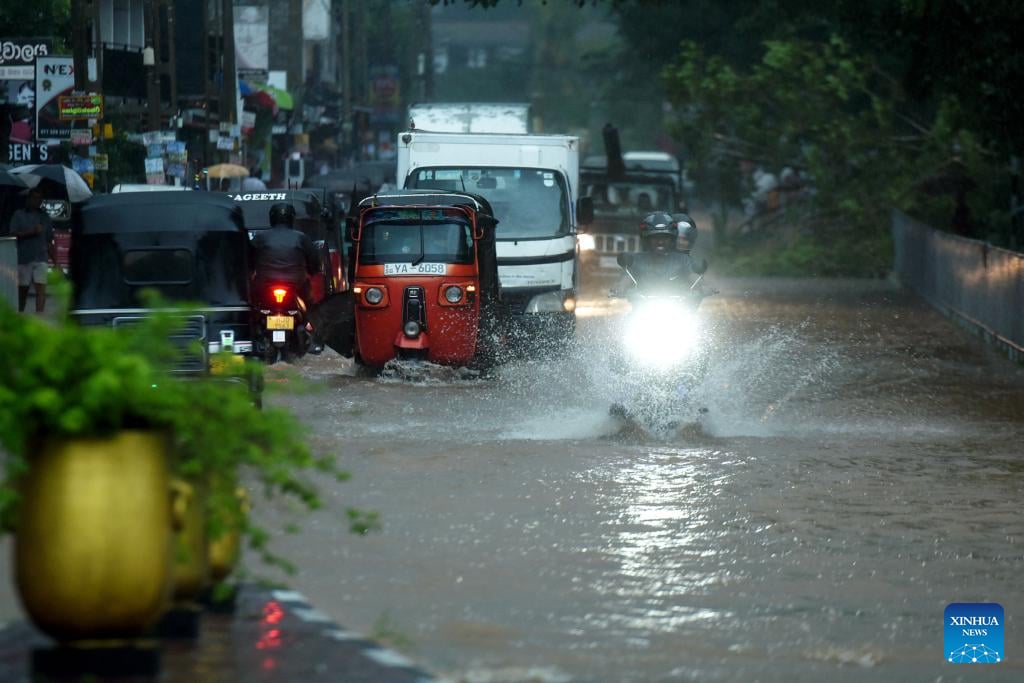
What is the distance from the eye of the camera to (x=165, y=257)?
15.7 m

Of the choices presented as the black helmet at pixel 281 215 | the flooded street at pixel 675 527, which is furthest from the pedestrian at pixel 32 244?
the flooded street at pixel 675 527

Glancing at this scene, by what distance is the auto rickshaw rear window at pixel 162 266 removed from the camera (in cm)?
1563

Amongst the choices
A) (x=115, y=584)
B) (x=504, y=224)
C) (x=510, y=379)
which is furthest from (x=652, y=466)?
(x=504, y=224)

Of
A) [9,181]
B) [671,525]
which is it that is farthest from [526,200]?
[671,525]

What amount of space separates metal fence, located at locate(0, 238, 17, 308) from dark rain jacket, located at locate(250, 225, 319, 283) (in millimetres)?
4162

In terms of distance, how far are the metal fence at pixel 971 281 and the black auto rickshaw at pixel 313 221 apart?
800 cm

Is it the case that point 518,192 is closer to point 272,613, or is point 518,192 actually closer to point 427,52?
point 272,613

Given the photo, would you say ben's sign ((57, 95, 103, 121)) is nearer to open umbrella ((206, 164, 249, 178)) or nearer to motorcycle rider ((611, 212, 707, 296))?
open umbrella ((206, 164, 249, 178))

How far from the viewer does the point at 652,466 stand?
12.6 m

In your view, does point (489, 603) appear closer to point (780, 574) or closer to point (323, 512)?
point (780, 574)

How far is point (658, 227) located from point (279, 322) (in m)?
4.98

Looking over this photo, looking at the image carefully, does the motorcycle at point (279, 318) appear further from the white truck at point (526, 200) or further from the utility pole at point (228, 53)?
the utility pole at point (228, 53)

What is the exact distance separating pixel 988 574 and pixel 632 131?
3816 inches

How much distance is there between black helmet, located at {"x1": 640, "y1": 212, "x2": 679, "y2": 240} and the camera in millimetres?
14758
